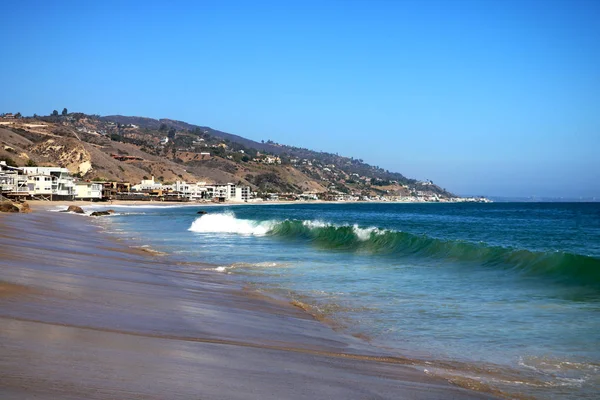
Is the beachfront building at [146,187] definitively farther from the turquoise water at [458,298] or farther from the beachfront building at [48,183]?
the turquoise water at [458,298]

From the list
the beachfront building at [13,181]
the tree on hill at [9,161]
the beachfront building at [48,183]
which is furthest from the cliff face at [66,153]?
the beachfront building at [13,181]

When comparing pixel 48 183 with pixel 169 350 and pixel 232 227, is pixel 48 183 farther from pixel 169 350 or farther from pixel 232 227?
pixel 169 350

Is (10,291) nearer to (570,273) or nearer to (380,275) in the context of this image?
(380,275)

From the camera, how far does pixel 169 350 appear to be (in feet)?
21.0

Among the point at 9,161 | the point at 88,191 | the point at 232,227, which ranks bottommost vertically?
the point at 232,227

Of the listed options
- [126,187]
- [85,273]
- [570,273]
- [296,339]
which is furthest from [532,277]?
[126,187]

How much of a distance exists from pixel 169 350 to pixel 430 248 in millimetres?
19630

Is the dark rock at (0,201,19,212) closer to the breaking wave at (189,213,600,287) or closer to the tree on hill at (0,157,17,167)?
the breaking wave at (189,213,600,287)

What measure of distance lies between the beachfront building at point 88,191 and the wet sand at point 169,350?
107m

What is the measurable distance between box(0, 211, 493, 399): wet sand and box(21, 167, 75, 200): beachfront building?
302 ft

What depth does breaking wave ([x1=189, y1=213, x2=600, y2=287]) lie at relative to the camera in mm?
16609

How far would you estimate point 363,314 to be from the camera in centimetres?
1123

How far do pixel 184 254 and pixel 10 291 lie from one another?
14.6m

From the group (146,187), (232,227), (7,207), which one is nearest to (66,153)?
(146,187)
